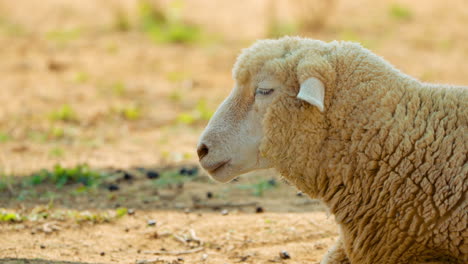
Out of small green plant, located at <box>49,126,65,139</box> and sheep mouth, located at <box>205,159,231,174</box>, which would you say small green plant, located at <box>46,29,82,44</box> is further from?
sheep mouth, located at <box>205,159,231,174</box>

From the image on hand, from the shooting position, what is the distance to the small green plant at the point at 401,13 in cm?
1262

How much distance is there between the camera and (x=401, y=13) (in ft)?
41.5

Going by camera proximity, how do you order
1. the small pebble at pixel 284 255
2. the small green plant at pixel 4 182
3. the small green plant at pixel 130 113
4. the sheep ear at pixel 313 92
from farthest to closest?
the small green plant at pixel 130 113 < the small green plant at pixel 4 182 < the small pebble at pixel 284 255 < the sheep ear at pixel 313 92

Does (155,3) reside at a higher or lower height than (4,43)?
higher

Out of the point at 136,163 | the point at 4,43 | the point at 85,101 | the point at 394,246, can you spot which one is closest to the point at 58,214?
the point at 136,163

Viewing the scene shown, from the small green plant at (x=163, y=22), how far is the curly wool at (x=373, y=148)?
867 centimetres

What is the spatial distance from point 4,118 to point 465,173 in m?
6.43

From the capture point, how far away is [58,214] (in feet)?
16.6

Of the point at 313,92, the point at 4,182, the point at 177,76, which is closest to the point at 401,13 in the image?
the point at 177,76

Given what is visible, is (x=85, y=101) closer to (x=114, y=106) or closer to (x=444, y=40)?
(x=114, y=106)

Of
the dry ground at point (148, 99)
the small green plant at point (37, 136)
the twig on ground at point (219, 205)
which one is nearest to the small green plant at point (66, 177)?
the dry ground at point (148, 99)

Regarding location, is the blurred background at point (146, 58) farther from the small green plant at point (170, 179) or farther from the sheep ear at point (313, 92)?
the sheep ear at point (313, 92)

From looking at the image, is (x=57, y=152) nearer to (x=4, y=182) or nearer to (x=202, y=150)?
(x=4, y=182)

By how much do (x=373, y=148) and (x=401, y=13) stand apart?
9.83 meters
